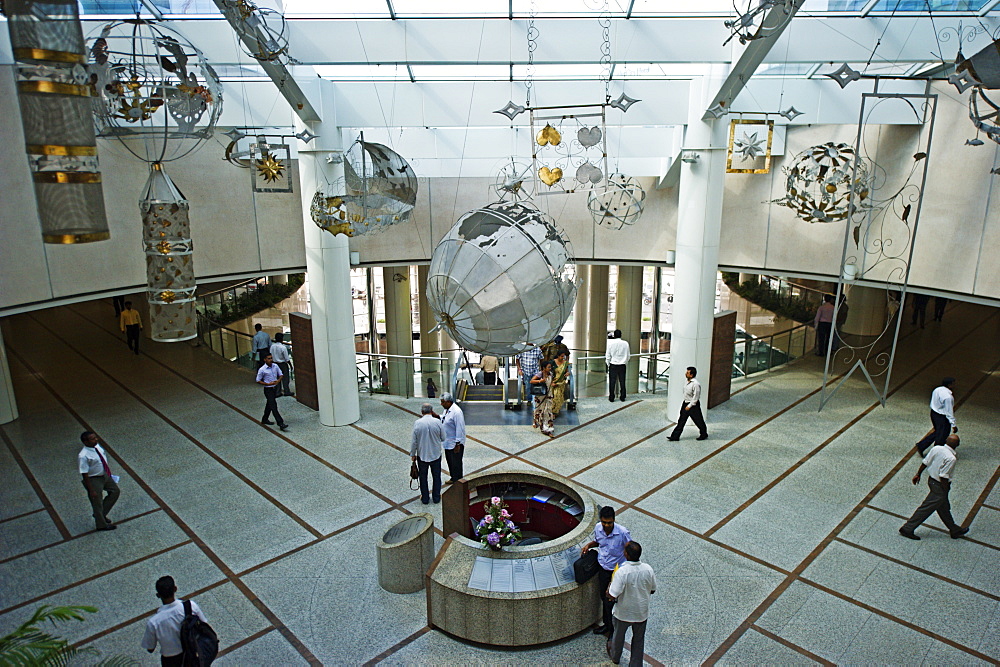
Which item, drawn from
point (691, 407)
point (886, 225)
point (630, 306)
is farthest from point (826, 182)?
point (630, 306)

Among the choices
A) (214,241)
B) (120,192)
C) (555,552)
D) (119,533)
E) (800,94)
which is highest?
(800,94)

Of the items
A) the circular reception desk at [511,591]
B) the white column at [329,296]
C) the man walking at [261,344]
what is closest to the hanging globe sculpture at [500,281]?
the circular reception desk at [511,591]

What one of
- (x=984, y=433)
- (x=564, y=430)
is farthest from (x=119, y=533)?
(x=984, y=433)

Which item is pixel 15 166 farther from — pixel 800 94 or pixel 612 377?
pixel 800 94

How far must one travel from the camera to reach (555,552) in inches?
226

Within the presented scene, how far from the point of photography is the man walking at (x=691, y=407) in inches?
384

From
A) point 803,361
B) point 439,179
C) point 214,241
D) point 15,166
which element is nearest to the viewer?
point 15,166

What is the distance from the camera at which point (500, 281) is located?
396cm

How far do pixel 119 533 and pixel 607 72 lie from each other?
365 inches

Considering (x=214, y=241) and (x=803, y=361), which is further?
(x=803, y=361)

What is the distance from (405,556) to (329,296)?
5.59 meters

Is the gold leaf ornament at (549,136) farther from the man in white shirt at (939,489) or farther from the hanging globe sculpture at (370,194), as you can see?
the man in white shirt at (939,489)

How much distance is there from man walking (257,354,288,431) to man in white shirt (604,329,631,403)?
19.1 feet

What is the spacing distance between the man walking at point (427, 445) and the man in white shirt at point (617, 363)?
4.81m
